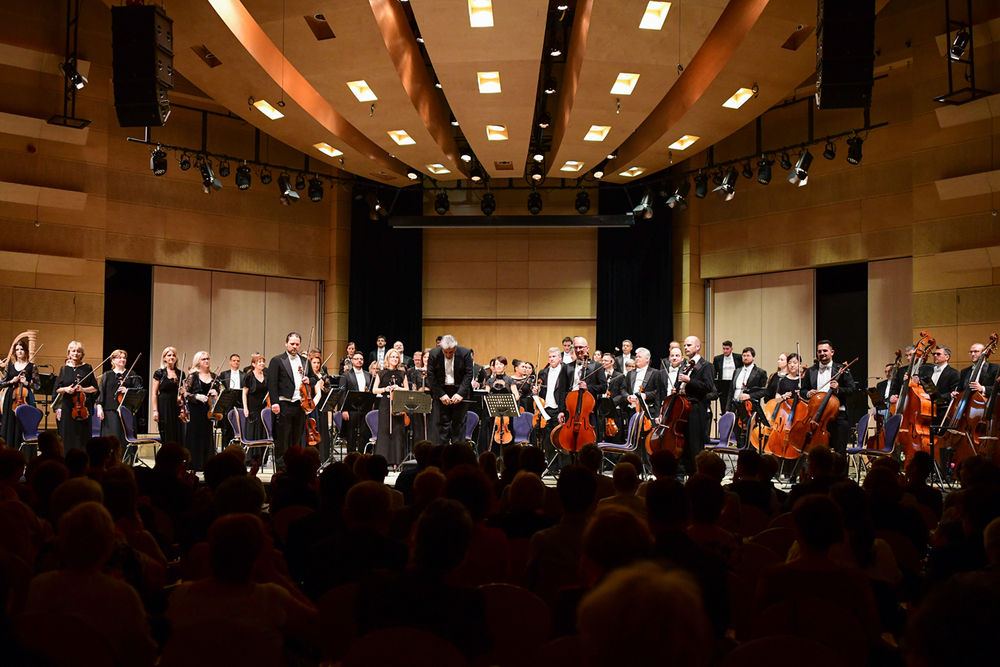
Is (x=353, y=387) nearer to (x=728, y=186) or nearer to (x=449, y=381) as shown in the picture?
(x=449, y=381)

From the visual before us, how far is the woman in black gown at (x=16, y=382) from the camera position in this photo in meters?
9.52

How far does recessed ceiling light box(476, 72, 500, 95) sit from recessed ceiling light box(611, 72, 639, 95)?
4.46 ft

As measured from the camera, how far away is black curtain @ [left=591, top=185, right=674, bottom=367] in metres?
14.9

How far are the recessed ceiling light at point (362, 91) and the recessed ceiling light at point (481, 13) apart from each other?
2323 mm

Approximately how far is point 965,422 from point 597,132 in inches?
237

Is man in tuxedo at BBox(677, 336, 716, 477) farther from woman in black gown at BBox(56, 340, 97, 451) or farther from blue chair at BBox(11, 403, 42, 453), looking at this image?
blue chair at BBox(11, 403, 42, 453)

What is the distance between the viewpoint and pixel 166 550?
3770 millimetres

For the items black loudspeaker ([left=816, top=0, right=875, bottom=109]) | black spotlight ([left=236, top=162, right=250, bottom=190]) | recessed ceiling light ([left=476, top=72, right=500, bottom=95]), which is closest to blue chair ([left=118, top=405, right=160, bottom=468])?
black spotlight ([left=236, top=162, right=250, bottom=190])

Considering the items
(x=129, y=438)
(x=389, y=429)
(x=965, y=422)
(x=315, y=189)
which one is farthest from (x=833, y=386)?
(x=315, y=189)

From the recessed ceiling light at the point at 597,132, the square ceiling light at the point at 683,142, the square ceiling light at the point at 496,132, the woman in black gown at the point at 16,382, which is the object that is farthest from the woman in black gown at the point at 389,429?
the square ceiling light at the point at 683,142

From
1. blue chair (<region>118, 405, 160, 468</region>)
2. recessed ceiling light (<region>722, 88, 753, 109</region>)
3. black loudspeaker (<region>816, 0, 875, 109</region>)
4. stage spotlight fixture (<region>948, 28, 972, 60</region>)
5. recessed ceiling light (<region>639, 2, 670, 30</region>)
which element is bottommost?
blue chair (<region>118, 405, 160, 468</region>)

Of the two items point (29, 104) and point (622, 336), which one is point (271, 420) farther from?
point (622, 336)

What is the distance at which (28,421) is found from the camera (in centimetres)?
920

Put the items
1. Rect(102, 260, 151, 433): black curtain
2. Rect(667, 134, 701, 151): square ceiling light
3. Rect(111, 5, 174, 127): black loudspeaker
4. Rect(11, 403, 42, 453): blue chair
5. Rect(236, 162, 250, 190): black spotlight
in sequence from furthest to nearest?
1. Rect(102, 260, 151, 433): black curtain
2. Rect(236, 162, 250, 190): black spotlight
3. Rect(667, 134, 701, 151): square ceiling light
4. Rect(11, 403, 42, 453): blue chair
5. Rect(111, 5, 174, 127): black loudspeaker
